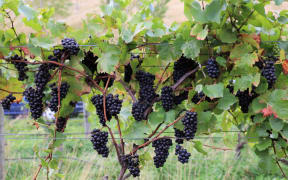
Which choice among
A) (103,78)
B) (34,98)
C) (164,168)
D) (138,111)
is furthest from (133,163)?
(164,168)

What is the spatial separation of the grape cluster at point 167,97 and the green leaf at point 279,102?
0.47m

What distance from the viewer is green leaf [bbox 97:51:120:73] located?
1.38 metres

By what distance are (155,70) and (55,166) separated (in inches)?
30.6

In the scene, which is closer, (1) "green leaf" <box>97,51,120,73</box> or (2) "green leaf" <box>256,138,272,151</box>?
(1) "green leaf" <box>97,51,120,73</box>

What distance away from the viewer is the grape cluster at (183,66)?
1522 mm

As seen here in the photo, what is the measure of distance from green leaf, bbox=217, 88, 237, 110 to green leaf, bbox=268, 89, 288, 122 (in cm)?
18

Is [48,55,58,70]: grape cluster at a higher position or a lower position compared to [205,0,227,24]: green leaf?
lower

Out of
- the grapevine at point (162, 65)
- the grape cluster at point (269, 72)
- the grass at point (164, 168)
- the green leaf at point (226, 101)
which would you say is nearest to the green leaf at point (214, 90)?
the grapevine at point (162, 65)

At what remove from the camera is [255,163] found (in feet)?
12.8

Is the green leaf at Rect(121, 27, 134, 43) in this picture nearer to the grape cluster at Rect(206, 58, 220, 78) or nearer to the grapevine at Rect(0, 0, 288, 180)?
the grapevine at Rect(0, 0, 288, 180)

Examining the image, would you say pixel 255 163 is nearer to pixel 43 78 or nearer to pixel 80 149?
pixel 80 149

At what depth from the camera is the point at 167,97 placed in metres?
1.47

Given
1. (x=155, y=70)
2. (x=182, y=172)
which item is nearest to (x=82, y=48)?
(x=155, y=70)

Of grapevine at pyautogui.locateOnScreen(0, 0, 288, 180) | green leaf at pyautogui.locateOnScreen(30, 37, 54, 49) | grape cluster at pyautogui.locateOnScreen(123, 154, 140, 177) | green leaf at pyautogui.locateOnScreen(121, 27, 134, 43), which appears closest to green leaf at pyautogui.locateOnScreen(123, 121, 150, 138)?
grapevine at pyautogui.locateOnScreen(0, 0, 288, 180)
